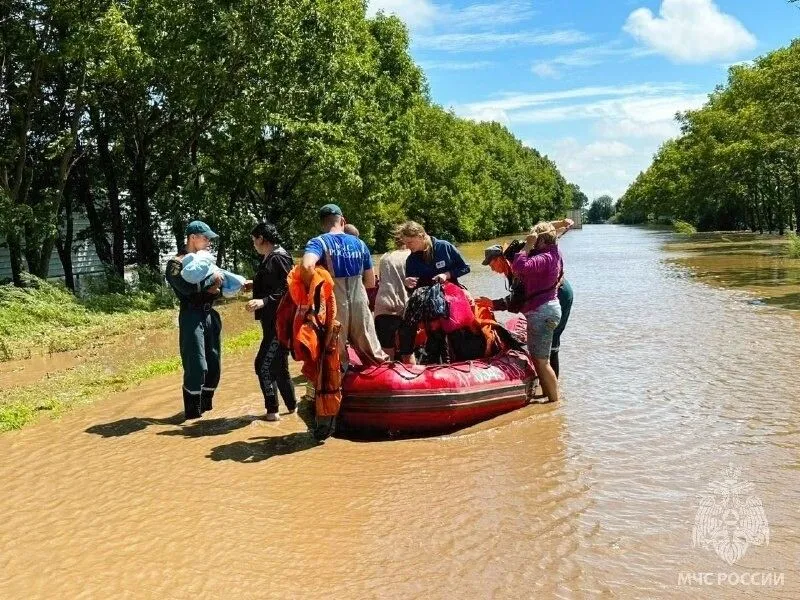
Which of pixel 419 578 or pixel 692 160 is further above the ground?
pixel 692 160

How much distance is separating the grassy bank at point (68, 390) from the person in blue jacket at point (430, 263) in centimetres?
380

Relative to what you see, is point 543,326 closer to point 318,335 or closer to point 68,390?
point 318,335

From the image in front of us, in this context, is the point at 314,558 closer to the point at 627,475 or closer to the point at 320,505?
the point at 320,505

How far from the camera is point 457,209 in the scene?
1971 inches

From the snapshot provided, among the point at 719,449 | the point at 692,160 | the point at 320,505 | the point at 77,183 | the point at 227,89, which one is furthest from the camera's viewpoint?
the point at 692,160

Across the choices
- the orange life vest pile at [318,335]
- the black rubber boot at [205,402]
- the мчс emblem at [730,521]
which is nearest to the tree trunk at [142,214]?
the black rubber boot at [205,402]

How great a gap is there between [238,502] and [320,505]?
571 millimetres

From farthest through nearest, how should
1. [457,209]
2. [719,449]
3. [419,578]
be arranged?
1. [457,209]
2. [719,449]
3. [419,578]

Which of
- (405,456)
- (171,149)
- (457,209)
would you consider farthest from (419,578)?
(457,209)

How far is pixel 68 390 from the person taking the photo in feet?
28.3

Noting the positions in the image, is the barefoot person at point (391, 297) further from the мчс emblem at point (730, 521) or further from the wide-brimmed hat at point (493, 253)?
the мчс emblem at point (730, 521)

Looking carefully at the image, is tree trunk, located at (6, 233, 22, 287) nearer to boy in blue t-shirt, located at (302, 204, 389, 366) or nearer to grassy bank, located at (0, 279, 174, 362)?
grassy bank, located at (0, 279, 174, 362)

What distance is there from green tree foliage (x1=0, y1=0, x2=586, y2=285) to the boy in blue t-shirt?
1022 centimetres

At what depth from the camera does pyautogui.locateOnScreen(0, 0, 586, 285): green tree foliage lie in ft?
49.8
